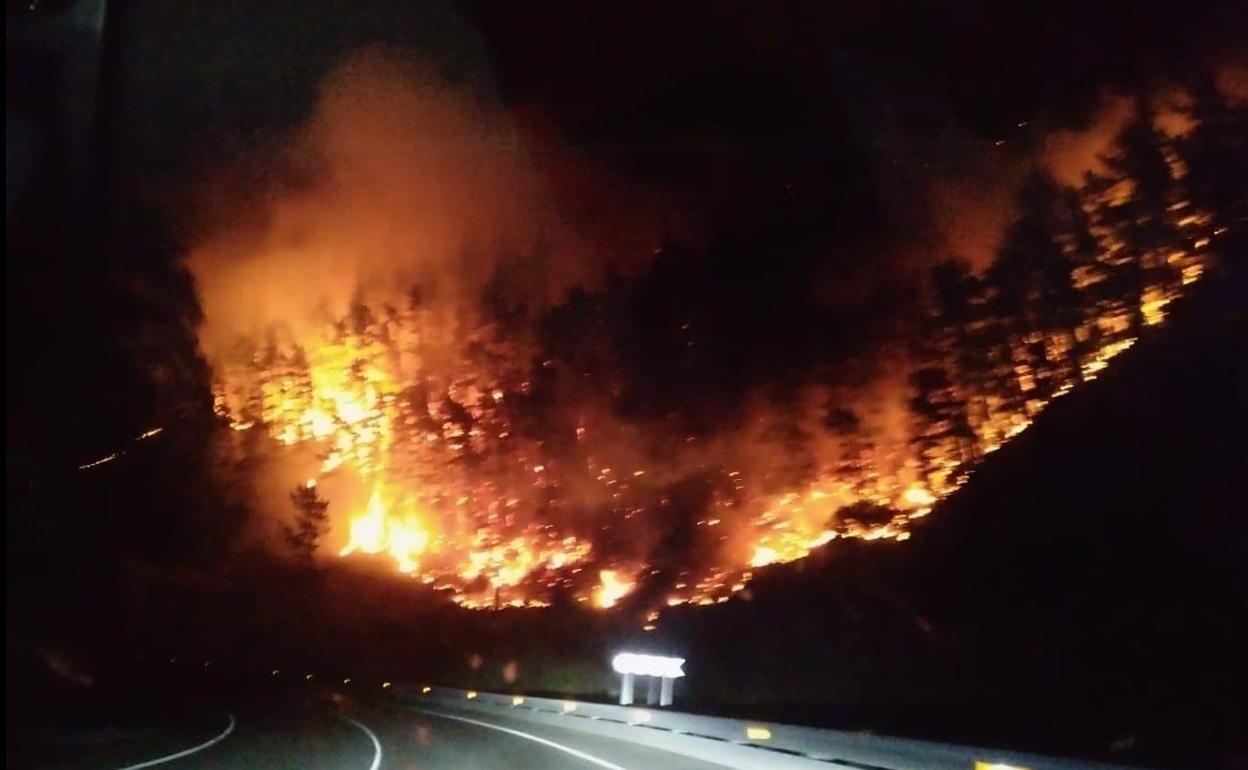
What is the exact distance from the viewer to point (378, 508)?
49188 mm

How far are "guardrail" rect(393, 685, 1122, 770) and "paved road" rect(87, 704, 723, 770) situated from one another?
530 millimetres

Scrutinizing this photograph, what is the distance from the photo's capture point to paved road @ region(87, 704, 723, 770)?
18719mm

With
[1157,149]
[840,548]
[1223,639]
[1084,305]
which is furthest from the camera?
[840,548]

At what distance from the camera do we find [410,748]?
22.6m

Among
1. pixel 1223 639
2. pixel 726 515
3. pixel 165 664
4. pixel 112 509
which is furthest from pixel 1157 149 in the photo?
pixel 165 664

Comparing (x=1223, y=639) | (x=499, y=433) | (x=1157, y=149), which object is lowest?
(x=1223, y=639)

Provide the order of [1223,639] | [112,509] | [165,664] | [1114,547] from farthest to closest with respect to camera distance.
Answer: [165,664]
[112,509]
[1114,547]
[1223,639]

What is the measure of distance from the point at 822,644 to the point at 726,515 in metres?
11.1

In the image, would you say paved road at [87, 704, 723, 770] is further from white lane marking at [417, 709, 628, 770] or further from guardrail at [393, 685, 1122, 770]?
guardrail at [393, 685, 1122, 770]

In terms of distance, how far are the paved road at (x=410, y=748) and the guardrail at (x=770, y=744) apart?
0.53 meters

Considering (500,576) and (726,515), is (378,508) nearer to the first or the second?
(500,576)

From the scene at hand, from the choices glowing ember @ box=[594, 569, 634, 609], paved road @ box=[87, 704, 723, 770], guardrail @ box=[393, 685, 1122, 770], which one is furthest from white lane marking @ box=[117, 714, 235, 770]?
glowing ember @ box=[594, 569, 634, 609]

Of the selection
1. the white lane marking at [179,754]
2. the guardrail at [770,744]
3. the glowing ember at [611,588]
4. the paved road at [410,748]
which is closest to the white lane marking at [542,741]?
the paved road at [410,748]

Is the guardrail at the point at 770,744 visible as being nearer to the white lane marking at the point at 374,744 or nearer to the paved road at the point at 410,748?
the paved road at the point at 410,748
